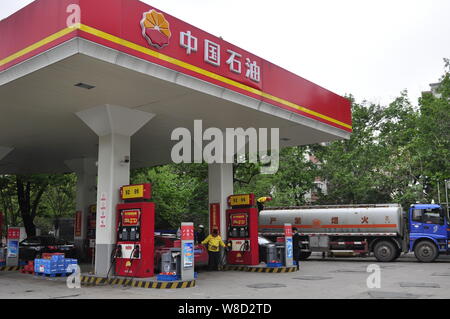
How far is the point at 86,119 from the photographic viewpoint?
14797 mm

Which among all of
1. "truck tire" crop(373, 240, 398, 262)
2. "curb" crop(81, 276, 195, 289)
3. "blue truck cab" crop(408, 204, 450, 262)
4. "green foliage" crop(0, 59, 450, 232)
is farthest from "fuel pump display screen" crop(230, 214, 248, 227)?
"green foliage" crop(0, 59, 450, 232)

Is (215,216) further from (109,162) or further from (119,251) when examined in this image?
(109,162)

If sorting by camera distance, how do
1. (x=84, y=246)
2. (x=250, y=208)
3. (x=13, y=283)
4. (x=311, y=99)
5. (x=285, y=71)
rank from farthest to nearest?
(x=84, y=246), (x=250, y=208), (x=311, y=99), (x=285, y=71), (x=13, y=283)

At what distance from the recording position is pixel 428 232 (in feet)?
72.5

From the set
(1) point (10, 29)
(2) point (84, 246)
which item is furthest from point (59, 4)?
(2) point (84, 246)

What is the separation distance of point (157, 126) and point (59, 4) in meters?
7.47

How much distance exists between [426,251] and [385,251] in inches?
76.2

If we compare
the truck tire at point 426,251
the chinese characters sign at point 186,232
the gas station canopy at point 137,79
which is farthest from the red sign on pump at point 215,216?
the truck tire at point 426,251

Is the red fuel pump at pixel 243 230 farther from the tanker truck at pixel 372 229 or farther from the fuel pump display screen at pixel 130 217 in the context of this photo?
the tanker truck at pixel 372 229

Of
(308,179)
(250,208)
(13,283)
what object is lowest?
(13,283)

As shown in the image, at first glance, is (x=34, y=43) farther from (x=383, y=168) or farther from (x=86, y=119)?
(x=383, y=168)

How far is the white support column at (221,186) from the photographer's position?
19.3 metres

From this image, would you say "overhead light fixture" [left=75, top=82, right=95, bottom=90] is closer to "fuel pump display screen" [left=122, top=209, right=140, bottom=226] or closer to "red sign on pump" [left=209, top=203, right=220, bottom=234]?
"fuel pump display screen" [left=122, top=209, right=140, bottom=226]
